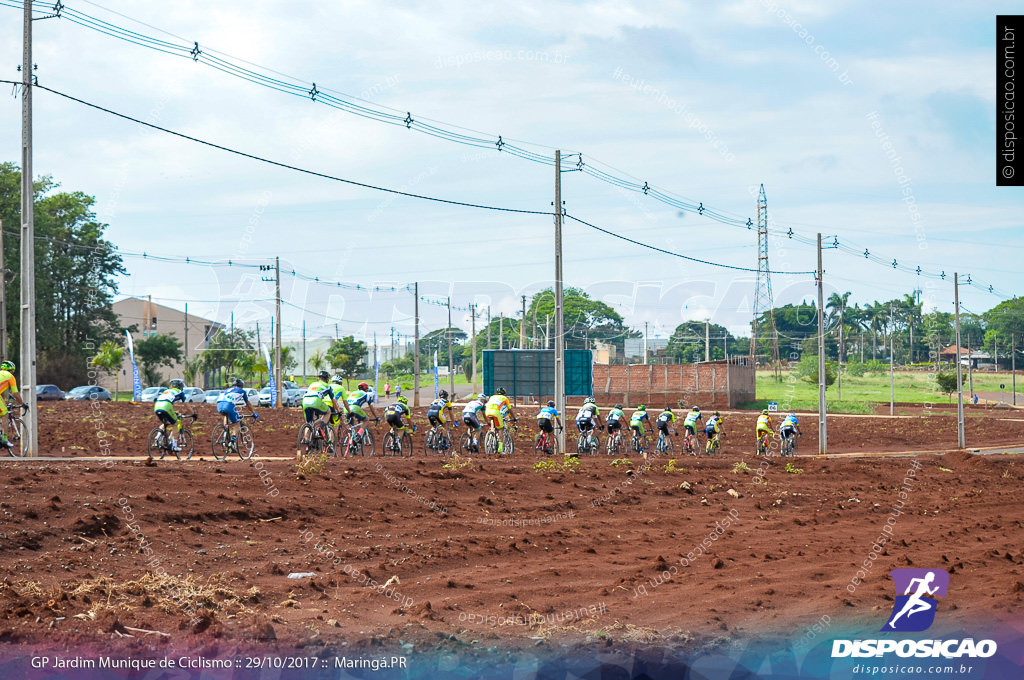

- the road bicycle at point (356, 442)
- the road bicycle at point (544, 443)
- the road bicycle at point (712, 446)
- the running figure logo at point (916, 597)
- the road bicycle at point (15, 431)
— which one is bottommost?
the road bicycle at point (712, 446)

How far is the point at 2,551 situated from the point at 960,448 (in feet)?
114

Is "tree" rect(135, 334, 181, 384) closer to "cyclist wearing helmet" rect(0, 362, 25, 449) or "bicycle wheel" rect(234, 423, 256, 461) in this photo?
"bicycle wheel" rect(234, 423, 256, 461)

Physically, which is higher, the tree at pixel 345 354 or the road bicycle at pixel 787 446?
the tree at pixel 345 354

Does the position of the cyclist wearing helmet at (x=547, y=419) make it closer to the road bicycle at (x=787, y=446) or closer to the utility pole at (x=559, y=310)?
the utility pole at (x=559, y=310)

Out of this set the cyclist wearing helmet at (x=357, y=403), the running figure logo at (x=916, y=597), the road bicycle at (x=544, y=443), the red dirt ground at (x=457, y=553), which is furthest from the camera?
the road bicycle at (x=544, y=443)

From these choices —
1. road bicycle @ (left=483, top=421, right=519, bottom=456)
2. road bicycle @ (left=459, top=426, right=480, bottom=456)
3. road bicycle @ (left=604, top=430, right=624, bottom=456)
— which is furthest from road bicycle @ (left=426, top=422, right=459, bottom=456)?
road bicycle @ (left=604, top=430, right=624, bottom=456)

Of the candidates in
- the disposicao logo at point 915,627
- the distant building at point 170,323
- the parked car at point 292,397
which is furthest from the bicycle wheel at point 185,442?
the distant building at point 170,323

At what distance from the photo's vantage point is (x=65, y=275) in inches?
2840

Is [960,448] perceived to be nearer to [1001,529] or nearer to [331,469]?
[1001,529]

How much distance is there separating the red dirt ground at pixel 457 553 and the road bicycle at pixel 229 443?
2977 millimetres

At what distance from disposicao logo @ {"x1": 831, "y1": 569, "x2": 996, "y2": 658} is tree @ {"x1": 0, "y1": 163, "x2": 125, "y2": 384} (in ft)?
214

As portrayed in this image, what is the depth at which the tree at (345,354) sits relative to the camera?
257 feet

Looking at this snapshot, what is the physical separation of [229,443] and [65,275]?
186 feet

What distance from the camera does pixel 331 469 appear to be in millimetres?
18812
